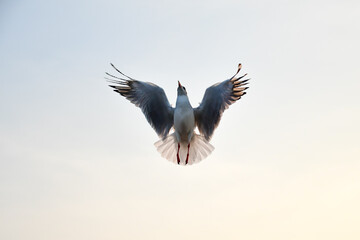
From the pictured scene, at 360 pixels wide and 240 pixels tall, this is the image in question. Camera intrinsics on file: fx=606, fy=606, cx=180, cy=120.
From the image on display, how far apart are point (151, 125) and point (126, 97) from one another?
775mm

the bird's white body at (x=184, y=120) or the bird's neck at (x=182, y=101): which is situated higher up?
the bird's neck at (x=182, y=101)

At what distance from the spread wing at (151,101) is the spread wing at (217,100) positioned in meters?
0.63

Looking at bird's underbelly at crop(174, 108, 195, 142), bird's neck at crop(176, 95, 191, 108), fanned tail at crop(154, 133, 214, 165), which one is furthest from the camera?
fanned tail at crop(154, 133, 214, 165)

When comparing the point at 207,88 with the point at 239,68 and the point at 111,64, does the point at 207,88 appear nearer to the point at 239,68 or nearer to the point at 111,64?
the point at 239,68

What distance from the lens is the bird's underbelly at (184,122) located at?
39.3 ft

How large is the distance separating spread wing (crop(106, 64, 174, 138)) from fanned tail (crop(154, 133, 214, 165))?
179mm

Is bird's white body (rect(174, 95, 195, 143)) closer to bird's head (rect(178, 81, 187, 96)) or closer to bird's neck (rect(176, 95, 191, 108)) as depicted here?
bird's neck (rect(176, 95, 191, 108))

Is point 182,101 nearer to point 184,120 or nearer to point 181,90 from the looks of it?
point 181,90

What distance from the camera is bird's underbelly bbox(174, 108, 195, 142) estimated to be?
39.3 feet

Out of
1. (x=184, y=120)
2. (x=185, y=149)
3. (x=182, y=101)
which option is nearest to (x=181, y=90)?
(x=182, y=101)

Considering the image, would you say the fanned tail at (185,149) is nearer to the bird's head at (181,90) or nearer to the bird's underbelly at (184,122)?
the bird's underbelly at (184,122)

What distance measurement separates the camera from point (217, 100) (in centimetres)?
1210

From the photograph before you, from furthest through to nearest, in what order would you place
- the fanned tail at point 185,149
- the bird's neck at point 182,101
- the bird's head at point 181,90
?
the bird's head at point 181,90 < the fanned tail at point 185,149 < the bird's neck at point 182,101

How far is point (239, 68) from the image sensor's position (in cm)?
1191
